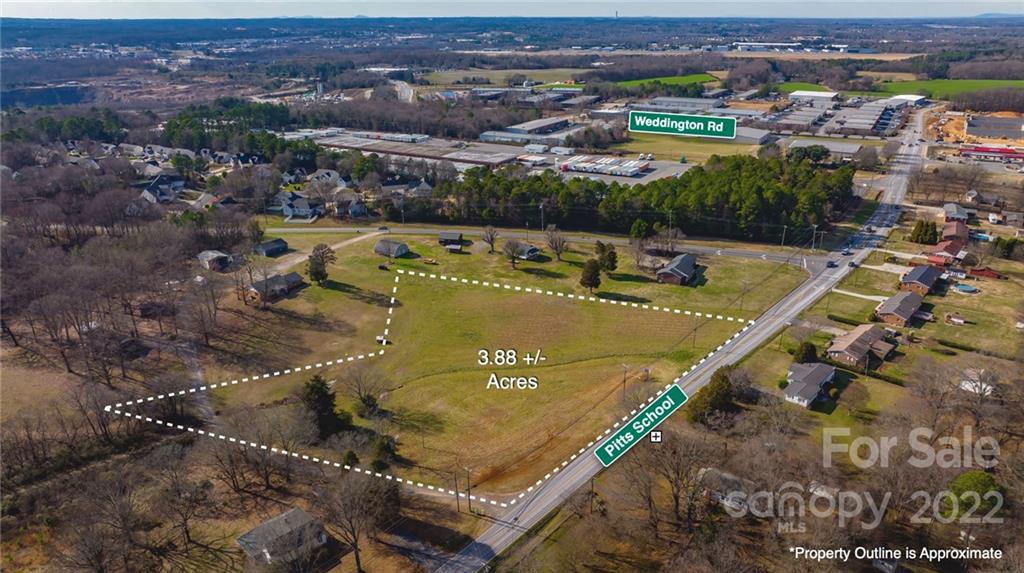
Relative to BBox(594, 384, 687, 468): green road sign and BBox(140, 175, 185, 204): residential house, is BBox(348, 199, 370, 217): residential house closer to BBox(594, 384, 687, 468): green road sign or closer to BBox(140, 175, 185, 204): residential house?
BBox(140, 175, 185, 204): residential house

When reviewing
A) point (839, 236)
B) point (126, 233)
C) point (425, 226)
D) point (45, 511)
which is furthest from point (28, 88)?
point (839, 236)

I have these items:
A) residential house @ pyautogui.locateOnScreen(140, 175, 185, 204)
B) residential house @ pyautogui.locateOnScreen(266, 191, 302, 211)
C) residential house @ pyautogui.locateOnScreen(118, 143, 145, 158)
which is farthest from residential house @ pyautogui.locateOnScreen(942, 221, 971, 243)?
residential house @ pyautogui.locateOnScreen(118, 143, 145, 158)

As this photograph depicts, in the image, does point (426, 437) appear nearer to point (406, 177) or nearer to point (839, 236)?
point (839, 236)

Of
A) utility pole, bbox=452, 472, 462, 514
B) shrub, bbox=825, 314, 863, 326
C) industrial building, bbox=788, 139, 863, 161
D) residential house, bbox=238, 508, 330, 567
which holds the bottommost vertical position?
utility pole, bbox=452, 472, 462, 514

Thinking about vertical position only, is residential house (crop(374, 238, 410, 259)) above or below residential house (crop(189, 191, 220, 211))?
below

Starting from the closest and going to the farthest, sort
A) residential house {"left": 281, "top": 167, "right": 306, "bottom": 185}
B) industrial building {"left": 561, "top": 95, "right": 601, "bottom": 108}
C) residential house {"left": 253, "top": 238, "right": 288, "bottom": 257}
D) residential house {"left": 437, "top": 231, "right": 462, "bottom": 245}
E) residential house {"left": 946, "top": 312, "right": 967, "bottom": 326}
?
residential house {"left": 946, "top": 312, "right": 967, "bottom": 326}
residential house {"left": 253, "top": 238, "right": 288, "bottom": 257}
residential house {"left": 437, "top": 231, "right": 462, "bottom": 245}
residential house {"left": 281, "top": 167, "right": 306, "bottom": 185}
industrial building {"left": 561, "top": 95, "right": 601, "bottom": 108}

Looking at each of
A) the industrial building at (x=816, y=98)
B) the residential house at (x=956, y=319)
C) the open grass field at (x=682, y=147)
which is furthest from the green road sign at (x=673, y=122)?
the industrial building at (x=816, y=98)
